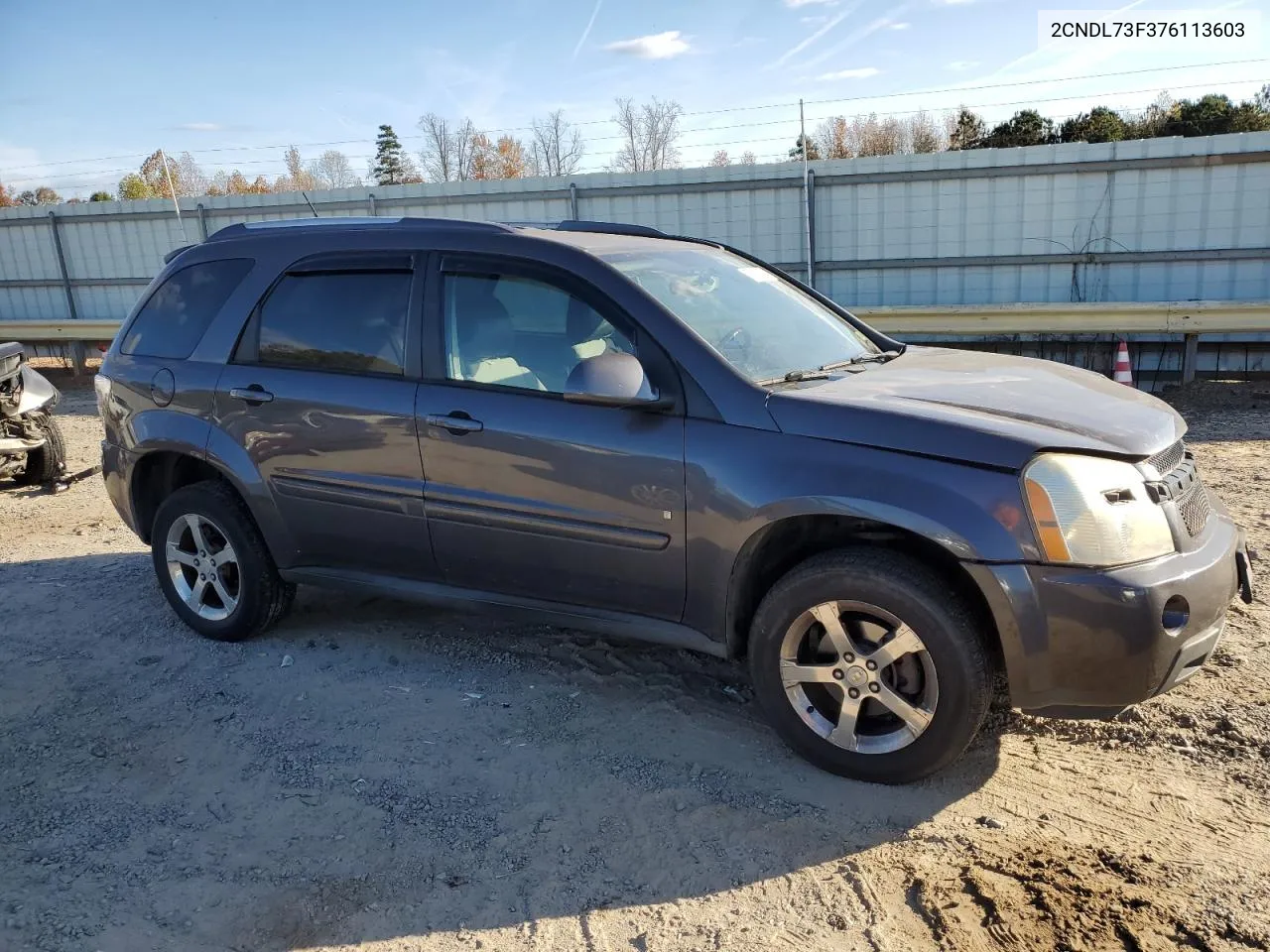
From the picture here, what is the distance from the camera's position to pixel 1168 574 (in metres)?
2.81

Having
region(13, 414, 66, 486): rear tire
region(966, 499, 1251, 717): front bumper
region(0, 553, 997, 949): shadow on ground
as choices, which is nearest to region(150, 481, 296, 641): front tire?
region(0, 553, 997, 949): shadow on ground

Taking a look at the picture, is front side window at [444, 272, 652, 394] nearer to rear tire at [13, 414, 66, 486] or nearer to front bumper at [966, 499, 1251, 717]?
front bumper at [966, 499, 1251, 717]

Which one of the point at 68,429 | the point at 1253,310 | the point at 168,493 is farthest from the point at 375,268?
the point at 1253,310

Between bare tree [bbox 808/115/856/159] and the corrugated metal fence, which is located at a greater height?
bare tree [bbox 808/115/856/159]

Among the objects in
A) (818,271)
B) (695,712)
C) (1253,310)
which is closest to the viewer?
(695,712)

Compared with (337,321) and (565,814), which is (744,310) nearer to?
(337,321)

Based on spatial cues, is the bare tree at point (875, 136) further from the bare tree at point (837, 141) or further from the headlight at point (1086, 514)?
the headlight at point (1086, 514)

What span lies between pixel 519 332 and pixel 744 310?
947mm

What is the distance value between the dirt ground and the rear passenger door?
2.23 ft

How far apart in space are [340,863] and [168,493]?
2.71 m

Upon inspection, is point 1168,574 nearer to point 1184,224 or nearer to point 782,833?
point 782,833

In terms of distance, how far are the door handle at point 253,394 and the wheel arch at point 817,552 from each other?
234cm

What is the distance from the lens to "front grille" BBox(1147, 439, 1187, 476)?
9.80 feet

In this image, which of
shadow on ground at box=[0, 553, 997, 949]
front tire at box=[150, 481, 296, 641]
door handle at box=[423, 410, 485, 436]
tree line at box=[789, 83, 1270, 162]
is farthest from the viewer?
tree line at box=[789, 83, 1270, 162]
